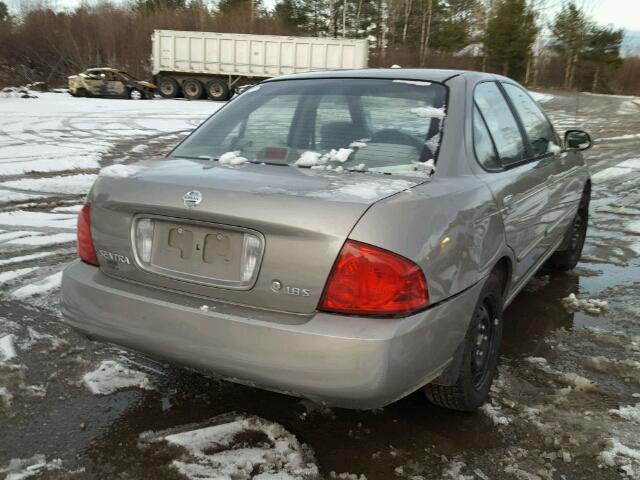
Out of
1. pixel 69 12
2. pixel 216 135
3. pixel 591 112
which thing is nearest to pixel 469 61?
pixel 591 112

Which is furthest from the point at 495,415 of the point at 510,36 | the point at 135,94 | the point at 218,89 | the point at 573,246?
the point at 510,36

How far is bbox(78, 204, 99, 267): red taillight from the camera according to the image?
8.45 feet

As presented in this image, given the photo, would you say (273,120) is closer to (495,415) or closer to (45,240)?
(495,415)

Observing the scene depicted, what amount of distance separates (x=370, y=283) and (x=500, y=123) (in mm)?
1649

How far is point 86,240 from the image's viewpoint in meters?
2.61

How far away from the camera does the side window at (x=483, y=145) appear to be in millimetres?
2802

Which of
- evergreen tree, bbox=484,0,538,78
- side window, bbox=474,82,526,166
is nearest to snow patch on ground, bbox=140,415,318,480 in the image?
side window, bbox=474,82,526,166

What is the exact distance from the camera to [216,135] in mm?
3098

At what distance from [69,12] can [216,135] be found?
43668 mm

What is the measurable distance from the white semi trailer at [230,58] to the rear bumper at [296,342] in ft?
94.1

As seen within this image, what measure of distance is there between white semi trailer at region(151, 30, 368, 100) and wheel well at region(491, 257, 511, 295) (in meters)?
28.0

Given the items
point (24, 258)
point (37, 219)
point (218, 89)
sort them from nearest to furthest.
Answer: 1. point (24, 258)
2. point (37, 219)
3. point (218, 89)

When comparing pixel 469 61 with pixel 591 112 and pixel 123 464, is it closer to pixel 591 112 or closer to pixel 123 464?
pixel 591 112

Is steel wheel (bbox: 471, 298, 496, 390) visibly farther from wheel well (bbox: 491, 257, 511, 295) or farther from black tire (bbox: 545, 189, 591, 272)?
black tire (bbox: 545, 189, 591, 272)
